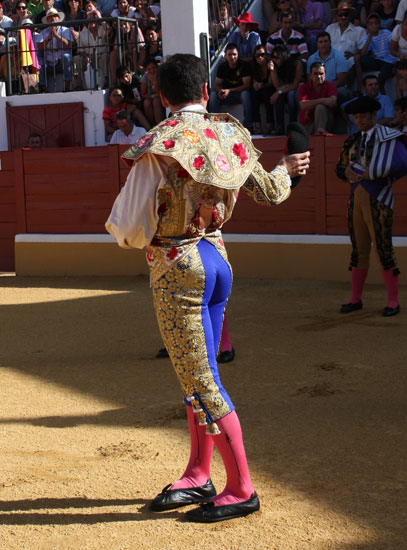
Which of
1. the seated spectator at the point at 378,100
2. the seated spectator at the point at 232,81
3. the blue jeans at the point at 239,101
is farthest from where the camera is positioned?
the seated spectator at the point at 232,81

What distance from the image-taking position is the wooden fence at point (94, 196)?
8094 mm

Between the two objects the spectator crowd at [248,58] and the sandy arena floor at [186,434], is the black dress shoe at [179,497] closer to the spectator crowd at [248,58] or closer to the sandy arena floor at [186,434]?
the sandy arena floor at [186,434]

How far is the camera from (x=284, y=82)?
32.3ft

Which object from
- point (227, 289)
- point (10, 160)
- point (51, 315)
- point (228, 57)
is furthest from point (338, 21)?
point (227, 289)

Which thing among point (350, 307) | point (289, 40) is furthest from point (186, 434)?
point (289, 40)

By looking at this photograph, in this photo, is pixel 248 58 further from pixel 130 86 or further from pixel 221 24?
pixel 130 86

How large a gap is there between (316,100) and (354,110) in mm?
3187

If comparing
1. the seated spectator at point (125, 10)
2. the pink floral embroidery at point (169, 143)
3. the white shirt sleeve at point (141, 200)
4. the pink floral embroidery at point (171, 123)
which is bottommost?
the white shirt sleeve at point (141, 200)

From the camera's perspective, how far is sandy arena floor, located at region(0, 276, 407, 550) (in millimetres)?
2682

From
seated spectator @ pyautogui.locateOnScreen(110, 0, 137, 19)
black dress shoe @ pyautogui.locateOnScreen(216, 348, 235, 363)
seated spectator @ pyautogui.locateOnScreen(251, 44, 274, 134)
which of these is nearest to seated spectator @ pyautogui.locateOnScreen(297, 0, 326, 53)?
seated spectator @ pyautogui.locateOnScreen(251, 44, 274, 134)

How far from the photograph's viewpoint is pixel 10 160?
380 inches

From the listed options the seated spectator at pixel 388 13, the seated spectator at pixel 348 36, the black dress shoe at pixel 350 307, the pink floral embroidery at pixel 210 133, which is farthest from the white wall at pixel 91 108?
the pink floral embroidery at pixel 210 133

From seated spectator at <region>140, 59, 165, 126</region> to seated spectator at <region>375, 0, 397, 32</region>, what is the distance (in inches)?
111

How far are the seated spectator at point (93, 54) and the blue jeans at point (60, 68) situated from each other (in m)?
0.16
